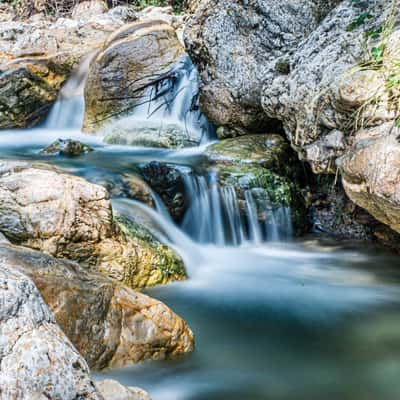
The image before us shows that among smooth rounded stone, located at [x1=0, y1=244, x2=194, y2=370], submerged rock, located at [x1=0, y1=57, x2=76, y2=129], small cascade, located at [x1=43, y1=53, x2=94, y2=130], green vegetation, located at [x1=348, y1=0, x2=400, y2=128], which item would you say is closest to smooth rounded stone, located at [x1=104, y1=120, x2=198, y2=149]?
small cascade, located at [x1=43, y1=53, x2=94, y2=130]

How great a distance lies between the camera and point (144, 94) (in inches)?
344

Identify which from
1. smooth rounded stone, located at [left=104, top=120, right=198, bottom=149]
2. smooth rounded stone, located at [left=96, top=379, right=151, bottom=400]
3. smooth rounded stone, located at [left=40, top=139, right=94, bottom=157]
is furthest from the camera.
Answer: smooth rounded stone, located at [left=104, top=120, right=198, bottom=149]

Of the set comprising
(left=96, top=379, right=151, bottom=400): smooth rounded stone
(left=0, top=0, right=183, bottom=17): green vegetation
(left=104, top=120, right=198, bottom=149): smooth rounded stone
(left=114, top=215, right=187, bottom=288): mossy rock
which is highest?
(left=0, top=0, right=183, bottom=17): green vegetation

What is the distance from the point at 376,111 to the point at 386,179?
0.62 metres

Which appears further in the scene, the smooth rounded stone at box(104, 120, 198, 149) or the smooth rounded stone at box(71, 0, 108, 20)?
the smooth rounded stone at box(71, 0, 108, 20)

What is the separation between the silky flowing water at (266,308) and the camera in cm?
277

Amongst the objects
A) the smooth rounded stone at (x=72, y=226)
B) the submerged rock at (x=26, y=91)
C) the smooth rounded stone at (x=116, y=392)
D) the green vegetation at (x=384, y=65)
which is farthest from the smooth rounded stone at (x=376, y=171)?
the submerged rock at (x=26, y=91)

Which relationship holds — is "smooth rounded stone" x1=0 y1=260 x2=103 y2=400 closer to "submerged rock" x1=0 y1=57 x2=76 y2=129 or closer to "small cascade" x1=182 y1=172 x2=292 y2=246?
"small cascade" x1=182 y1=172 x2=292 y2=246

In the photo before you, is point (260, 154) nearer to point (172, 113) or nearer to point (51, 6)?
point (172, 113)

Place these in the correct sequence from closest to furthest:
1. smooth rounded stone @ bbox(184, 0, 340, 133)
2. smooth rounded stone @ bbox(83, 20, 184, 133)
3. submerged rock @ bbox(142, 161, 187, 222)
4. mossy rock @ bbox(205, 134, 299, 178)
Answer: submerged rock @ bbox(142, 161, 187, 222) < mossy rock @ bbox(205, 134, 299, 178) < smooth rounded stone @ bbox(184, 0, 340, 133) < smooth rounded stone @ bbox(83, 20, 184, 133)

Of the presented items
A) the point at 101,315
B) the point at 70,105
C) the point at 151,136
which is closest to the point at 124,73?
the point at 70,105

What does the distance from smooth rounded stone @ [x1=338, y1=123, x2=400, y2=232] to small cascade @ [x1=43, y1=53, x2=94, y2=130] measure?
254 inches

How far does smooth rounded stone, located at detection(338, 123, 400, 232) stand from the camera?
11.0 feet

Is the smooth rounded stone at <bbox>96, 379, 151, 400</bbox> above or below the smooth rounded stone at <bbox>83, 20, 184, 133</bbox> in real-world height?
below
